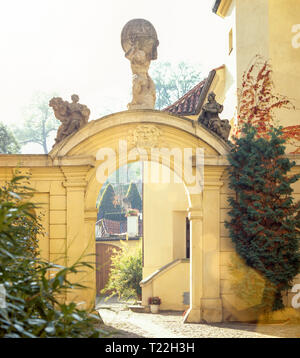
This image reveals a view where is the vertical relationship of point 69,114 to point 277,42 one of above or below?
below

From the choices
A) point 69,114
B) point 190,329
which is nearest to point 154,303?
point 190,329

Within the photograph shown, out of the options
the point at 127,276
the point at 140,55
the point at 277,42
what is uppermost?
the point at 277,42

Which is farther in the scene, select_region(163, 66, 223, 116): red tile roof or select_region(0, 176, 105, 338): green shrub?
select_region(163, 66, 223, 116): red tile roof

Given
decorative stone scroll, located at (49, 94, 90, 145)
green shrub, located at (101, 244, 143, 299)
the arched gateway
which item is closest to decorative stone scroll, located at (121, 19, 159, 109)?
the arched gateway

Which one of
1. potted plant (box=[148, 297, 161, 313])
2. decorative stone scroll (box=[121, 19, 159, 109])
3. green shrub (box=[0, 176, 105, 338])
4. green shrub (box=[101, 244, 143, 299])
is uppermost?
decorative stone scroll (box=[121, 19, 159, 109])

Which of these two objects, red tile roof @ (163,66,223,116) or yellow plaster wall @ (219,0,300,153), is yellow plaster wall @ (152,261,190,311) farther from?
red tile roof @ (163,66,223,116)

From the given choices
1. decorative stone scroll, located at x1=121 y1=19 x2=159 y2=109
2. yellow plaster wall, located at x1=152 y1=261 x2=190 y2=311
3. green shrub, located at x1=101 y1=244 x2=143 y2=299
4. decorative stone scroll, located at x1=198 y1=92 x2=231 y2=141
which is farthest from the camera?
green shrub, located at x1=101 y1=244 x2=143 y2=299

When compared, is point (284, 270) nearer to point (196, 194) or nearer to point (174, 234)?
point (196, 194)

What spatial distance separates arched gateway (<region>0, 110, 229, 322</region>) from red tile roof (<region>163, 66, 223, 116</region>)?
682cm

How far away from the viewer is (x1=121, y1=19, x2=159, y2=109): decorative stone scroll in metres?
12.9

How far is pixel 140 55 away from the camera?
1298cm

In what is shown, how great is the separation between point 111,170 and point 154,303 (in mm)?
5338

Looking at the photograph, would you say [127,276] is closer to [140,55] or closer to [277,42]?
[140,55]

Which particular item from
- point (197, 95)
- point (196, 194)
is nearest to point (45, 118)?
Result: point (197, 95)
